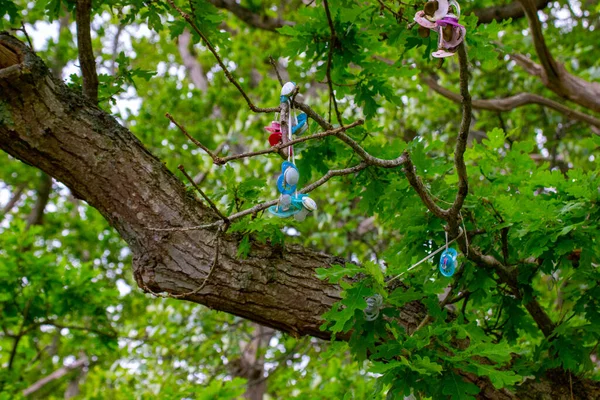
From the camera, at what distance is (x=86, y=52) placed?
249cm

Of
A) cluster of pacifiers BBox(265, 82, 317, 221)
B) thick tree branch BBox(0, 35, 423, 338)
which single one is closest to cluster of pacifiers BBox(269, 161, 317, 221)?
cluster of pacifiers BBox(265, 82, 317, 221)

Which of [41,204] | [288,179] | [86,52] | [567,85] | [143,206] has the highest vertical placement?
[41,204]

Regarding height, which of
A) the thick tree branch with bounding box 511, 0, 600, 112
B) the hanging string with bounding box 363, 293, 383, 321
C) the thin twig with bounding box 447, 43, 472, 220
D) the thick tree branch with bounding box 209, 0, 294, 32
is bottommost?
the hanging string with bounding box 363, 293, 383, 321

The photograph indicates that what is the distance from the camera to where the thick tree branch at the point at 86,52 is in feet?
8.05

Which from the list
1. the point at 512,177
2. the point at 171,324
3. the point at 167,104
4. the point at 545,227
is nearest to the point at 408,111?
the point at 167,104

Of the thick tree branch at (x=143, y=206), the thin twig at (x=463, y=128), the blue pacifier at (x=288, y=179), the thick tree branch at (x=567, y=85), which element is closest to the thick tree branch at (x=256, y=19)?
the thick tree branch at (x=567, y=85)

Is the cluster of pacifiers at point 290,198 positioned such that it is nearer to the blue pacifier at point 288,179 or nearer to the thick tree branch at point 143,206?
the blue pacifier at point 288,179

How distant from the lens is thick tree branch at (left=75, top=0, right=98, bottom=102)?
2453 mm

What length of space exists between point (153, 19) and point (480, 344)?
184cm

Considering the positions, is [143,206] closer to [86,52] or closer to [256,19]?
[86,52]

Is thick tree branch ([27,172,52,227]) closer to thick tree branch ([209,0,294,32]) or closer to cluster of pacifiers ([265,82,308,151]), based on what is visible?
thick tree branch ([209,0,294,32])

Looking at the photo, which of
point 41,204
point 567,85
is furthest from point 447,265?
point 41,204

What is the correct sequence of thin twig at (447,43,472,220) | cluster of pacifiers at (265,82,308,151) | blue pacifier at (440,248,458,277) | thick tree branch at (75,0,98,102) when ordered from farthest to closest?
thick tree branch at (75,0,98,102) < blue pacifier at (440,248,458,277) < cluster of pacifiers at (265,82,308,151) < thin twig at (447,43,472,220)

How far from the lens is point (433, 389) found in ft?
5.84
